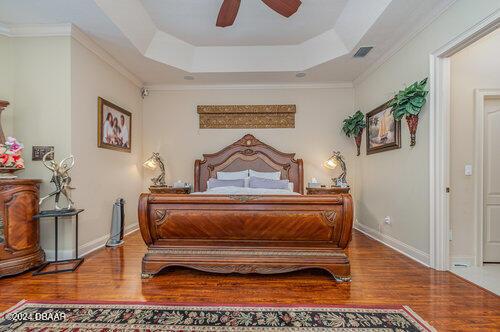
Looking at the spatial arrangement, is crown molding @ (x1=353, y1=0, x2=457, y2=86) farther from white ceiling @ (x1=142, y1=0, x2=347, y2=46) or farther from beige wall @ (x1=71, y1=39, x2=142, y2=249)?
beige wall @ (x1=71, y1=39, x2=142, y2=249)

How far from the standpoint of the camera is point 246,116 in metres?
5.11

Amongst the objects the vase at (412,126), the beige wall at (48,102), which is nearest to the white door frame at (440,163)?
the vase at (412,126)

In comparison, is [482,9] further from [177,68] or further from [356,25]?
[177,68]

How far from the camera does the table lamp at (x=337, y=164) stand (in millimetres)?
4629

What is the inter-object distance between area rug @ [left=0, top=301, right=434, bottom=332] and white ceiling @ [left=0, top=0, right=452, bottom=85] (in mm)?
3090

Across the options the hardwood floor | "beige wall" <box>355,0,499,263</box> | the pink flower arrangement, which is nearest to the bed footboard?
the hardwood floor

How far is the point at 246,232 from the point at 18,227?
2.56 metres

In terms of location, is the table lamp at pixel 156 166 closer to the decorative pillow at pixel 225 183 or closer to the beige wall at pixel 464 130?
the decorative pillow at pixel 225 183

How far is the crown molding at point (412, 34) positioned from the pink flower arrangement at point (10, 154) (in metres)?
5.05

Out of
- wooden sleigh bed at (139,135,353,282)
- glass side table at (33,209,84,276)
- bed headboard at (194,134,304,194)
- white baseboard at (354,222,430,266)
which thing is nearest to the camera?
wooden sleigh bed at (139,135,353,282)

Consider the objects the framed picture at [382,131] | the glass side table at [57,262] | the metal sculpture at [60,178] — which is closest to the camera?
the glass side table at [57,262]

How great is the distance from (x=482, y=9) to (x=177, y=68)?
4048mm

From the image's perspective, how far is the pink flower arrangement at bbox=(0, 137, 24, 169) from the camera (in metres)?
2.67

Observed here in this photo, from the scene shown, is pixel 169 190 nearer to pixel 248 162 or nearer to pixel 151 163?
pixel 151 163
